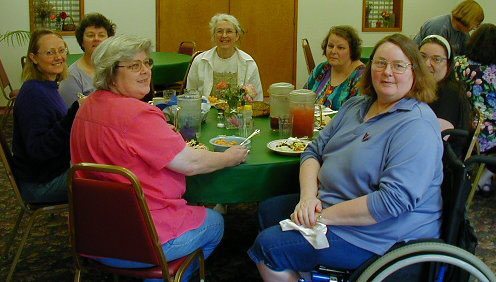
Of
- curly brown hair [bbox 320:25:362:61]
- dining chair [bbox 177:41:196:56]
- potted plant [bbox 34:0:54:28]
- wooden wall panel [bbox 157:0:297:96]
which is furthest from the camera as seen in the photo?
wooden wall panel [bbox 157:0:297:96]

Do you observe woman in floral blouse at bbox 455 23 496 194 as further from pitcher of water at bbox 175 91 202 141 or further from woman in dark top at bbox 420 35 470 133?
pitcher of water at bbox 175 91 202 141

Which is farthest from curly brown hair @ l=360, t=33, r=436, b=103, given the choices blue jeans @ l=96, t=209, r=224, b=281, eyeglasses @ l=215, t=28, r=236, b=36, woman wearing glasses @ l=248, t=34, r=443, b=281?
eyeglasses @ l=215, t=28, r=236, b=36

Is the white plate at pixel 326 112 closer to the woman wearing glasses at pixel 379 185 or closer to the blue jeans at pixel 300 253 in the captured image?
the woman wearing glasses at pixel 379 185

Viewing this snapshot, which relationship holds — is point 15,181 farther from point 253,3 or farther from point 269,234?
point 253,3

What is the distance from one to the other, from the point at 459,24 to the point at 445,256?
4.23 m

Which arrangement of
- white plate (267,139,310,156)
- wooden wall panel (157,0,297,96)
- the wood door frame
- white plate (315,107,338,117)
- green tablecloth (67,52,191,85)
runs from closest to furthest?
1. white plate (267,139,310,156)
2. white plate (315,107,338,117)
3. green tablecloth (67,52,191,85)
4. the wood door frame
5. wooden wall panel (157,0,297,96)

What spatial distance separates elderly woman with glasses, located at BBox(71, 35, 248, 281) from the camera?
1.89 meters

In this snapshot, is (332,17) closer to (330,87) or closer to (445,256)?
(330,87)

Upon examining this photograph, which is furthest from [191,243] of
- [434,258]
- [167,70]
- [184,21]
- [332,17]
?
[332,17]

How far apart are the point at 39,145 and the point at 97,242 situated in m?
0.91

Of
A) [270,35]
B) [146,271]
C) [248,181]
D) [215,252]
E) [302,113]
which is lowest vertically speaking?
[215,252]

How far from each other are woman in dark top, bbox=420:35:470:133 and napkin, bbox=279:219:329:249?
3.55ft

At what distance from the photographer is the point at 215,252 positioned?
3.03 m

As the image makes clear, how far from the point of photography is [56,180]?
262 centimetres
